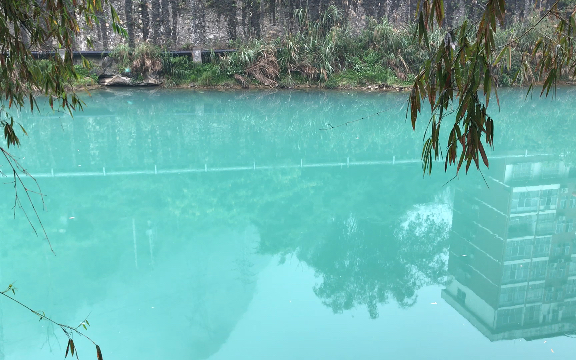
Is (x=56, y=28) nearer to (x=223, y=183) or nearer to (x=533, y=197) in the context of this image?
(x=223, y=183)

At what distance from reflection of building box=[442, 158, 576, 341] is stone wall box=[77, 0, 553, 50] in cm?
783

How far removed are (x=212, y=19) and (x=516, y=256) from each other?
10080 mm

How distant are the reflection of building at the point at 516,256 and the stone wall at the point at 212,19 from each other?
25.7 feet

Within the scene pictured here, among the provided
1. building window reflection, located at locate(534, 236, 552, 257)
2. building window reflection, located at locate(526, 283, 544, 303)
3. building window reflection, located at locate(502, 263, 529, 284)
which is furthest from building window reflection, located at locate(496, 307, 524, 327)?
building window reflection, located at locate(534, 236, 552, 257)

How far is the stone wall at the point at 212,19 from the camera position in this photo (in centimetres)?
1284

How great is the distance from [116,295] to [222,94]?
8063mm

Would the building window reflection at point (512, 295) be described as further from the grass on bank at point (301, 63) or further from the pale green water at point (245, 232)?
the grass on bank at point (301, 63)

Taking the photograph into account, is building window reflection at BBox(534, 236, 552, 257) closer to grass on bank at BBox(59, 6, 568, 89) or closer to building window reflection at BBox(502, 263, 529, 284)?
building window reflection at BBox(502, 263, 529, 284)

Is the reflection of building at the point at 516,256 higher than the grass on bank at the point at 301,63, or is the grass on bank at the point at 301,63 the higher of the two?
the grass on bank at the point at 301,63

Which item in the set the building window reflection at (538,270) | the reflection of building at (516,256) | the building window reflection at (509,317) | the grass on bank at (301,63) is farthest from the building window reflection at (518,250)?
the grass on bank at (301,63)

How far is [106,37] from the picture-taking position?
507 inches

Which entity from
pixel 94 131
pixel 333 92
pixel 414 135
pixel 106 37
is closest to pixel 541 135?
pixel 414 135

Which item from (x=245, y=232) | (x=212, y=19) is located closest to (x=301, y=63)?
(x=212, y=19)

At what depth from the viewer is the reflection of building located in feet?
12.3
